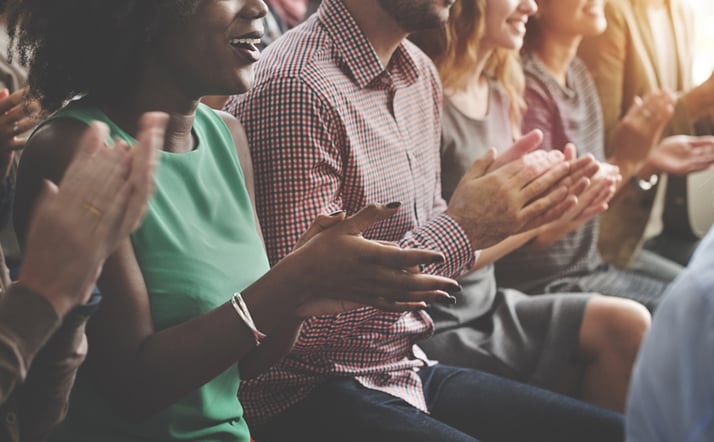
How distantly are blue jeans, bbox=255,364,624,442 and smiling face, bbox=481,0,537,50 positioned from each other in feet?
2.07

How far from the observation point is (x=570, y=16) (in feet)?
6.63

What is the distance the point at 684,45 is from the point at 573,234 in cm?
79

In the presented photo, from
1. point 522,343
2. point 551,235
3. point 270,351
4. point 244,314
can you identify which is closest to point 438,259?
point 244,314

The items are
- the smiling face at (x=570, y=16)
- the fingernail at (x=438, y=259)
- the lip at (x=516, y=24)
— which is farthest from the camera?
the smiling face at (x=570, y=16)

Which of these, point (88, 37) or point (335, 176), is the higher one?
point (88, 37)

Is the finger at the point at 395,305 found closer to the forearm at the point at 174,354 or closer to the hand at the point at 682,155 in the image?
the forearm at the point at 174,354

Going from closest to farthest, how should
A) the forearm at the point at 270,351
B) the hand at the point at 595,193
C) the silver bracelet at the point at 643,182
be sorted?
the forearm at the point at 270,351 → the hand at the point at 595,193 → the silver bracelet at the point at 643,182

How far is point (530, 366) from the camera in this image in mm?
1576

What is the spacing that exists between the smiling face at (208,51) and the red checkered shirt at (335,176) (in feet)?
0.62

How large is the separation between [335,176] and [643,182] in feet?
3.70

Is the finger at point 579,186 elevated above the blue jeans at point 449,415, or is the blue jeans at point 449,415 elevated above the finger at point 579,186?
the finger at point 579,186

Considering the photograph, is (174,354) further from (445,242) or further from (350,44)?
(350,44)

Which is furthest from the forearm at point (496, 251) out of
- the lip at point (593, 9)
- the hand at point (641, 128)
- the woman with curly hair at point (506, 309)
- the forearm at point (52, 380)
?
the forearm at point (52, 380)

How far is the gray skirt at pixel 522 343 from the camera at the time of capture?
5.07ft
